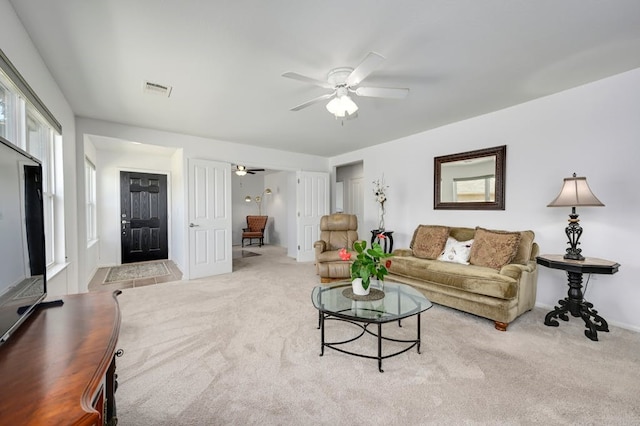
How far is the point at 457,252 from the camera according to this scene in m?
3.39

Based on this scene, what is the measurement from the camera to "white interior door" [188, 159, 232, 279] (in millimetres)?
4484

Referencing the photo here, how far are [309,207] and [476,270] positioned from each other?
3689mm

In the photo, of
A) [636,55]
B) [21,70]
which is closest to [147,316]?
[21,70]

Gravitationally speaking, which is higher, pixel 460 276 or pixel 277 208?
pixel 277 208

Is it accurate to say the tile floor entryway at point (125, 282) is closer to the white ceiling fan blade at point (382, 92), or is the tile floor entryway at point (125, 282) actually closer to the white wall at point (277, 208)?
the white wall at point (277, 208)

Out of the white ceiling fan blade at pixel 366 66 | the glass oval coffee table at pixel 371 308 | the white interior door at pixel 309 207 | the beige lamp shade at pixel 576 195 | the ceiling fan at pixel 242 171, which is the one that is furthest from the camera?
the ceiling fan at pixel 242 171

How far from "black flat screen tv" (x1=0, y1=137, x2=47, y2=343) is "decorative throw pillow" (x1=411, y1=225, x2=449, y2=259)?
3.65 meters

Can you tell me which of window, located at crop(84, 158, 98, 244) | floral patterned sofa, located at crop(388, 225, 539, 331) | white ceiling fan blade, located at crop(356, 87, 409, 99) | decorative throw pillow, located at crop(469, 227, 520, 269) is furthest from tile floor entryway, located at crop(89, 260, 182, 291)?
decorative throw pillow, located at crop(469, 227, 520, 269)

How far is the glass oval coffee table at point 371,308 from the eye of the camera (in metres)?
1.96

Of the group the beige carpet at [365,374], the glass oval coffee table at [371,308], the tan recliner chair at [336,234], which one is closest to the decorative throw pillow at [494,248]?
the beige carpet at [365,374]

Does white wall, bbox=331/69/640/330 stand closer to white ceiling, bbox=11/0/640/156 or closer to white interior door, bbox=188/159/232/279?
white ceiling, bbox=11/0/640/156

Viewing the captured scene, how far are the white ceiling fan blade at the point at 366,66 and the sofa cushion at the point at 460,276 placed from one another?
2.17 metres

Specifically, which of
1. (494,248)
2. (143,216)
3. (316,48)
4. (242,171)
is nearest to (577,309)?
(494,248)

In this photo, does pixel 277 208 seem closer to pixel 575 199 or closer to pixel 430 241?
pixel 430 241
